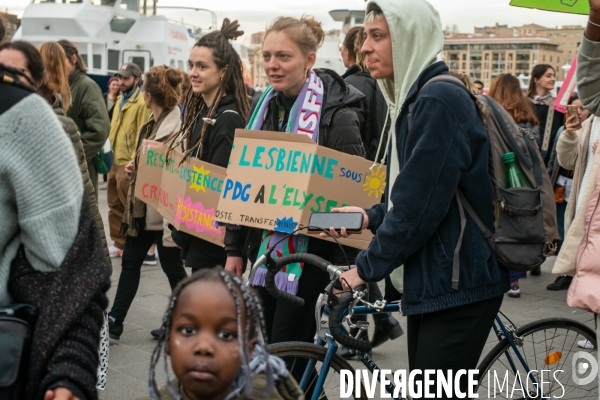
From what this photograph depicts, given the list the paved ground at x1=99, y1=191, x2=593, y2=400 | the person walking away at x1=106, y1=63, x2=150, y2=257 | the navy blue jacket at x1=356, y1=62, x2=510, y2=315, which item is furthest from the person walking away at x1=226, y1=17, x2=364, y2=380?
the person walking away at x1=106, y1=63, x2=150, y2=257

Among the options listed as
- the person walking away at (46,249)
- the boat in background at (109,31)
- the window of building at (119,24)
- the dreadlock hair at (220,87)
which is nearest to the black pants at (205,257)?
the dreadlock hair at (220,87)

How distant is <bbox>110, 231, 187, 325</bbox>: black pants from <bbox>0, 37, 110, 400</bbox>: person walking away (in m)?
3.63

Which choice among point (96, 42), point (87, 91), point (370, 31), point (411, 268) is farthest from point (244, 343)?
point (96, 42)

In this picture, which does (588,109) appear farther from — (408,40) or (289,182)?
(289,182)

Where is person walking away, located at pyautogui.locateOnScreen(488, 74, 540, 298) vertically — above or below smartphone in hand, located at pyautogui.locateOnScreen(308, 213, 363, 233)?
below

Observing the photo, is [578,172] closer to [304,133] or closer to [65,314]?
[304,133]

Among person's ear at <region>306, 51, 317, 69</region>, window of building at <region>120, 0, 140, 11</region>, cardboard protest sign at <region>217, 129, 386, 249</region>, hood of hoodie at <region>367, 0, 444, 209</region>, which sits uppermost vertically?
hood of hoodie at <region>367, 0, 444, 209</region>

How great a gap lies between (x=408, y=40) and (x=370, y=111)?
2.10m

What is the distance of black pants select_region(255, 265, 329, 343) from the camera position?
3566 mm

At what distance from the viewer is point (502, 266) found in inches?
114

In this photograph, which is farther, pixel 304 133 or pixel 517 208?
pixel 304 133

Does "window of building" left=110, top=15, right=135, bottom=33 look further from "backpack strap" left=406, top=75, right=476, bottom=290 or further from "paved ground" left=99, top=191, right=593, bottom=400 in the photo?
"backpack strap" left=406, top=75, right=476, bottom=290

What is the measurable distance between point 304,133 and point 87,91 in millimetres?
4012

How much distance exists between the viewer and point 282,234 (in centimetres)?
362
